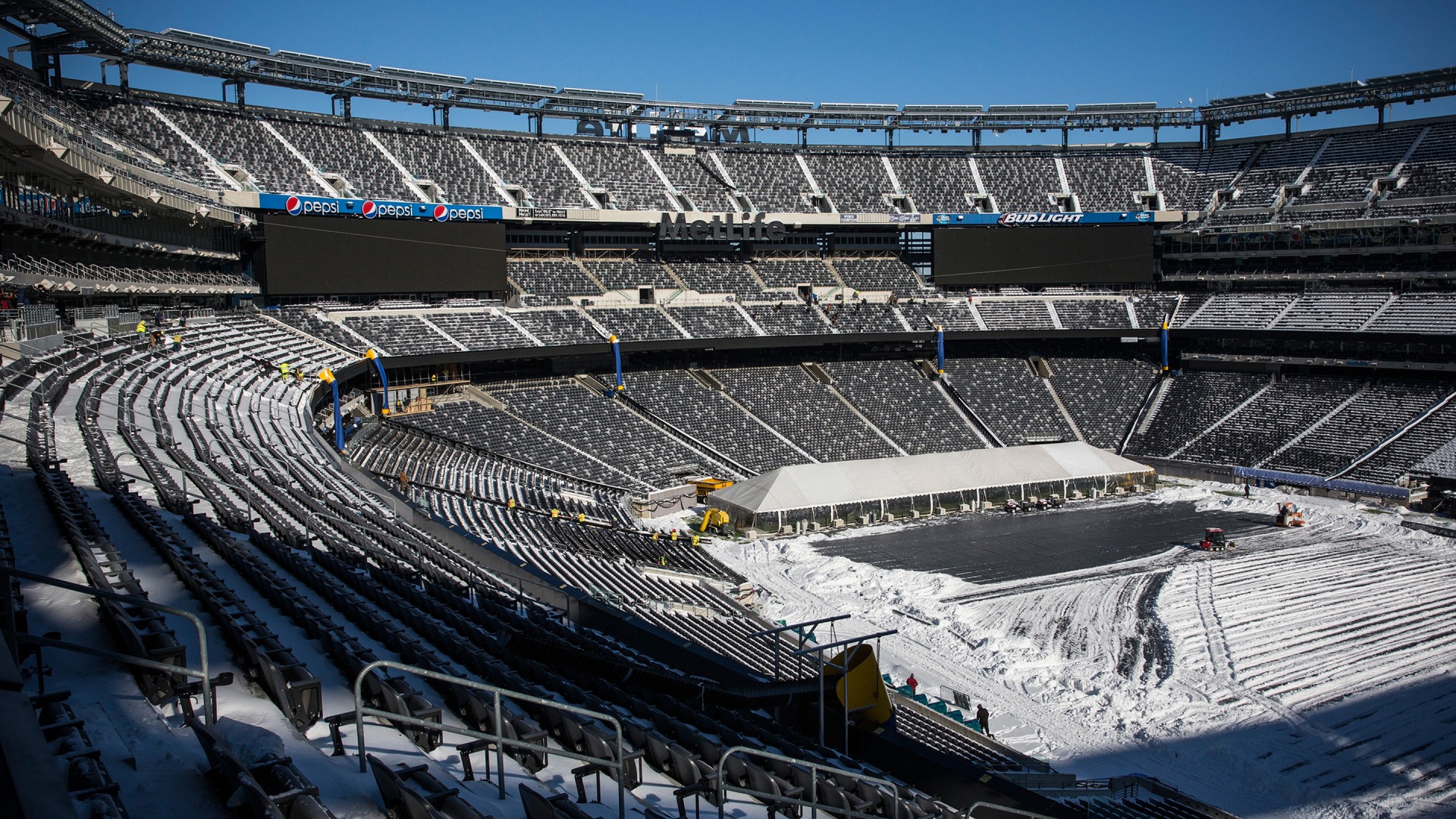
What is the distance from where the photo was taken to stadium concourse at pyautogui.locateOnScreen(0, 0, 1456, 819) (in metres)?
7.73

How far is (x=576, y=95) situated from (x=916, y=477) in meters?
26.9

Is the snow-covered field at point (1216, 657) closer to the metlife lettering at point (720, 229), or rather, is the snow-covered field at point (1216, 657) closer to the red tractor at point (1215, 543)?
the red tractor at point (1215, 543)

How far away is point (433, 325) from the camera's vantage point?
39781 mm

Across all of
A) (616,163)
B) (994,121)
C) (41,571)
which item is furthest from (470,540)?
(994,121)

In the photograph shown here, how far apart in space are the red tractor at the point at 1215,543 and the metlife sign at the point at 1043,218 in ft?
79.7

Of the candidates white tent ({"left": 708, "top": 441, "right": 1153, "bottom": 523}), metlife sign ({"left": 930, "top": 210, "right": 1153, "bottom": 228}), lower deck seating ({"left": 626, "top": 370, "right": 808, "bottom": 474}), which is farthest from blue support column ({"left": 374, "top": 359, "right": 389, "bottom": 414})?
metlife sign ({"left": 930, "top": 210, "right": 1153, "bottom": 228})

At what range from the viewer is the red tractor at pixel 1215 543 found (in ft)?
94.0

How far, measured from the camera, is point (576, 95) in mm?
49250

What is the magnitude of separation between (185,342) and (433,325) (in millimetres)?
12165

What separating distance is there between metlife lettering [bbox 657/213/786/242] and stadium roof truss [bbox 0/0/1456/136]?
308 inches

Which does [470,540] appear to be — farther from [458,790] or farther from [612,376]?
[612,376]

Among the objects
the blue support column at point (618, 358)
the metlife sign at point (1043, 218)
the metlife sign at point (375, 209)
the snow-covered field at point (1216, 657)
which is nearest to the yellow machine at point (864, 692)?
the snow-covered field at point (1216, 657)

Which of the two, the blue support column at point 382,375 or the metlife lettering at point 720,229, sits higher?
the metlife lettering at point 720,229

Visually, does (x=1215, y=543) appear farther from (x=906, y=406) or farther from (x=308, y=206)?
(x=308, y=206)
